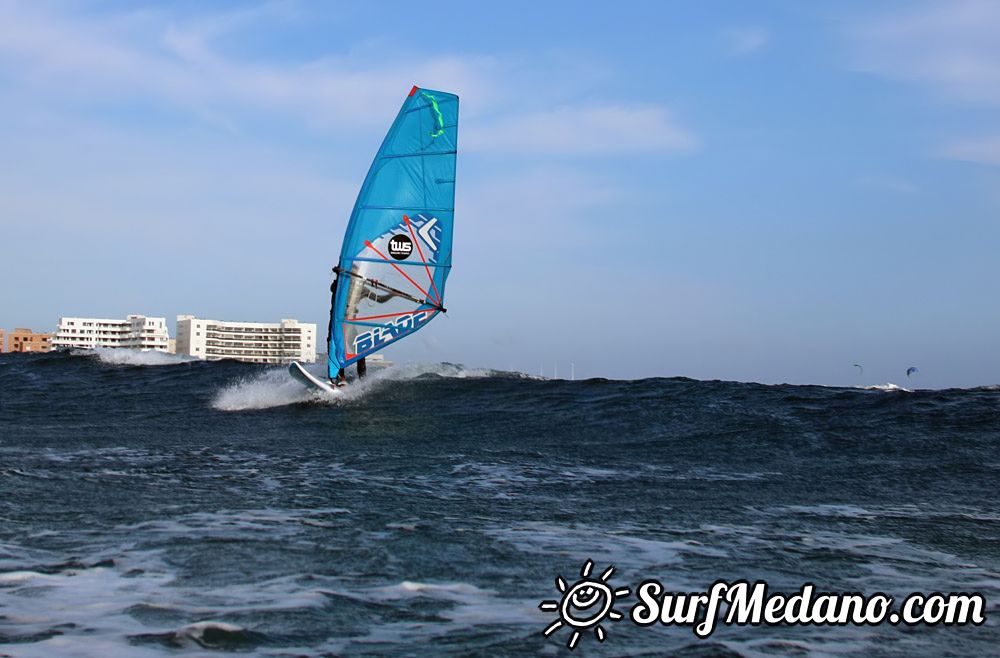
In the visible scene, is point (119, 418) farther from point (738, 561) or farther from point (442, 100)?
point (738, 561)

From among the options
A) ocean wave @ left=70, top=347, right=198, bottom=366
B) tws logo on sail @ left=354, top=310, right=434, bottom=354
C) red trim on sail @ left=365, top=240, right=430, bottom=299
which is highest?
red trim on sail @ left=365, top=240, right=430, bottom=299

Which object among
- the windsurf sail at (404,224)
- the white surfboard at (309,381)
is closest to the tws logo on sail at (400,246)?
the windsurf sail at (404,224)

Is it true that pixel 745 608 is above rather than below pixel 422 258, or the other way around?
below

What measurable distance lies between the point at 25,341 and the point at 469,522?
149m

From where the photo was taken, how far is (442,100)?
1833 cm

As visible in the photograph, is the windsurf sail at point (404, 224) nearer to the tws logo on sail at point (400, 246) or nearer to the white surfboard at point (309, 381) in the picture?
the tws logo on sail at point (400, 246)

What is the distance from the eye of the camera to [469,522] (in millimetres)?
7113

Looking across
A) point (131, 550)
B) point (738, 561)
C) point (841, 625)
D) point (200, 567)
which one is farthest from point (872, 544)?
point (131, 550)

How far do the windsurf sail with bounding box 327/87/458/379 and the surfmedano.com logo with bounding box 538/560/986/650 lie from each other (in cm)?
1326

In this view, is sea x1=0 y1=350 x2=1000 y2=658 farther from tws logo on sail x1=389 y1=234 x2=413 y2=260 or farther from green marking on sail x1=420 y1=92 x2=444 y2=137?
green marking on sail x1=420 y1=92 x2=444 y2=137

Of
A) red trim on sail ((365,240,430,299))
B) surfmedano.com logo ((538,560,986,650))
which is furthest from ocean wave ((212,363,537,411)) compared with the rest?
surfmedano.com logo ((538,560,986,650))

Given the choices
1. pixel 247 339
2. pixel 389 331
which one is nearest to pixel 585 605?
pixel 389 331

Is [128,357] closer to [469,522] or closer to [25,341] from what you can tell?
[469,522]

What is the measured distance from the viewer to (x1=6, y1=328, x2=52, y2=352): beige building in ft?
451
